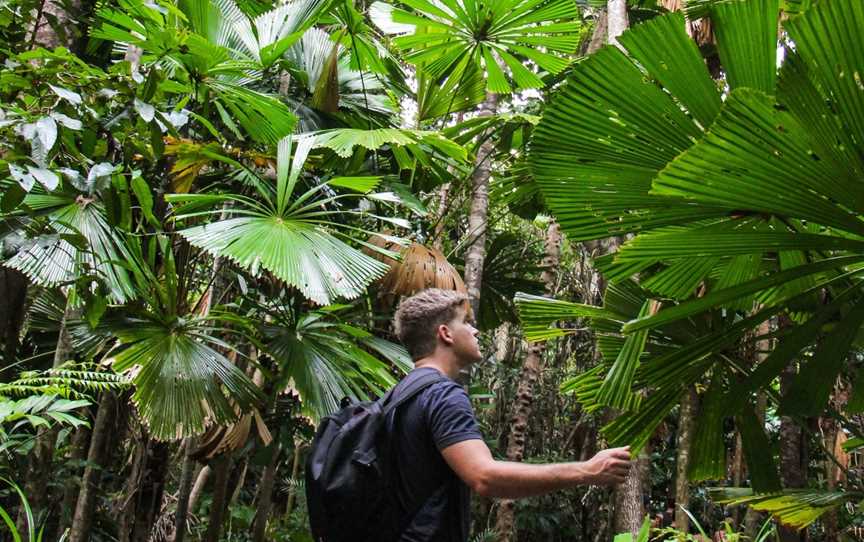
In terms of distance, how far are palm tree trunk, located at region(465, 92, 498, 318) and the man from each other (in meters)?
2.93

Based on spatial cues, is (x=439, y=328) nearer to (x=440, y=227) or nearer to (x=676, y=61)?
(x=676, y=61)

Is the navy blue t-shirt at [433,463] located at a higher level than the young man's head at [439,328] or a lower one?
lower

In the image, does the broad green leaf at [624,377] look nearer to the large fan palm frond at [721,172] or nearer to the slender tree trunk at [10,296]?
the large fan palm frond at [721,172]

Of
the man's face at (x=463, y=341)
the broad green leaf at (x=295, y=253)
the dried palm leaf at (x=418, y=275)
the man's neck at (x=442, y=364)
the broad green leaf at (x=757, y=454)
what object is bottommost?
the broad green leaf at (x=757, y=454)

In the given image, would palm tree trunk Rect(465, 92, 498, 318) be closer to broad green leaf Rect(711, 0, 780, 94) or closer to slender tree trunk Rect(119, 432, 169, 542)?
slender tree trunk Rect(119, 432, 169, 542)

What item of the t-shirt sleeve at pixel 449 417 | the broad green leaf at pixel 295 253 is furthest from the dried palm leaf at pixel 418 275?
the t-shirt sleeve at pixel 449 417

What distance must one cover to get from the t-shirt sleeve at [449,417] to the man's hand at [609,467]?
0.30 meters

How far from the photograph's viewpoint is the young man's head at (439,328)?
2105mm

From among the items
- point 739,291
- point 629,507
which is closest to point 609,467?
point 739,291

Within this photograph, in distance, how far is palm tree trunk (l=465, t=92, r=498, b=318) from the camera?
202 inches

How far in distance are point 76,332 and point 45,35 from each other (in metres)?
1.49

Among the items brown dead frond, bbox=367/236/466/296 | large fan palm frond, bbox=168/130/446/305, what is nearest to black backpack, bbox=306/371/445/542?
large fan palm frond, bbox=168/130/446/305

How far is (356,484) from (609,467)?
2.02 feet

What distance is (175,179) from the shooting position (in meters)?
4.23
